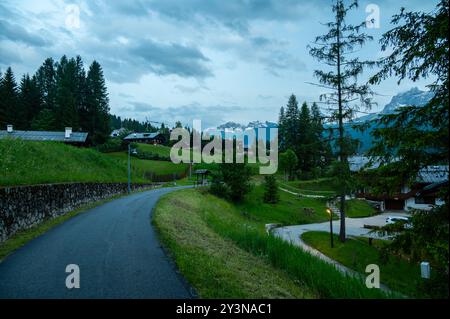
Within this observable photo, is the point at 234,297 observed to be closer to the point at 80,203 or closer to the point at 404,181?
the point at 404,181

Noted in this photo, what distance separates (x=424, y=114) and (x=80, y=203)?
2204 cm

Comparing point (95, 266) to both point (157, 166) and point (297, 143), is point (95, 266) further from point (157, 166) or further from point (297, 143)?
point (297, 143)

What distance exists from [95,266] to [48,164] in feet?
67.7

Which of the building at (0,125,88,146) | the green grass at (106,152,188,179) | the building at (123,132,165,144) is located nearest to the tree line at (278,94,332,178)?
the green grass at (106,152,188,179)

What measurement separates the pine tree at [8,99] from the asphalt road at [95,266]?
227ft

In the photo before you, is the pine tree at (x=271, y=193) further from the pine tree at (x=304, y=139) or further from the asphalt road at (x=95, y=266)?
the asphalt road at (x=95, y=266)

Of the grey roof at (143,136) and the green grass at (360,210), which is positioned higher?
the grey roof at (143,136)

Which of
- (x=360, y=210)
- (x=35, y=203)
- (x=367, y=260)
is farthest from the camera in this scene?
(x=360, y=210)

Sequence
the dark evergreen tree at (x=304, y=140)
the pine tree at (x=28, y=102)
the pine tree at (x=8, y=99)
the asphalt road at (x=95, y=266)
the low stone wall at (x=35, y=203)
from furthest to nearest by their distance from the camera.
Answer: the dark evergreen tree at (x=304, y=140)
the pine tree at (x=28, y=102)
the pine tree at (x=8, y=99)
the low stone wall at (x=35, y=203)
the asphalt road at (x=95, y=266)

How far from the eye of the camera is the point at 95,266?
334 inches

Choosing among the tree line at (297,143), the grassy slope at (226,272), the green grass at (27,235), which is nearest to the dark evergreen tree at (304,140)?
the tree line at (297,143)

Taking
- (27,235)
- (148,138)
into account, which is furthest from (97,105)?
(27,235)

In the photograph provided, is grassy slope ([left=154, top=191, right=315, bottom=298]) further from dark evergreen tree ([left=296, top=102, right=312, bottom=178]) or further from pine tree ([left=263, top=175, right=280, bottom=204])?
dark evergreen tree ([left=296, top=102, right=312, bottom=178])

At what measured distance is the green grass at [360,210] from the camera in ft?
166
